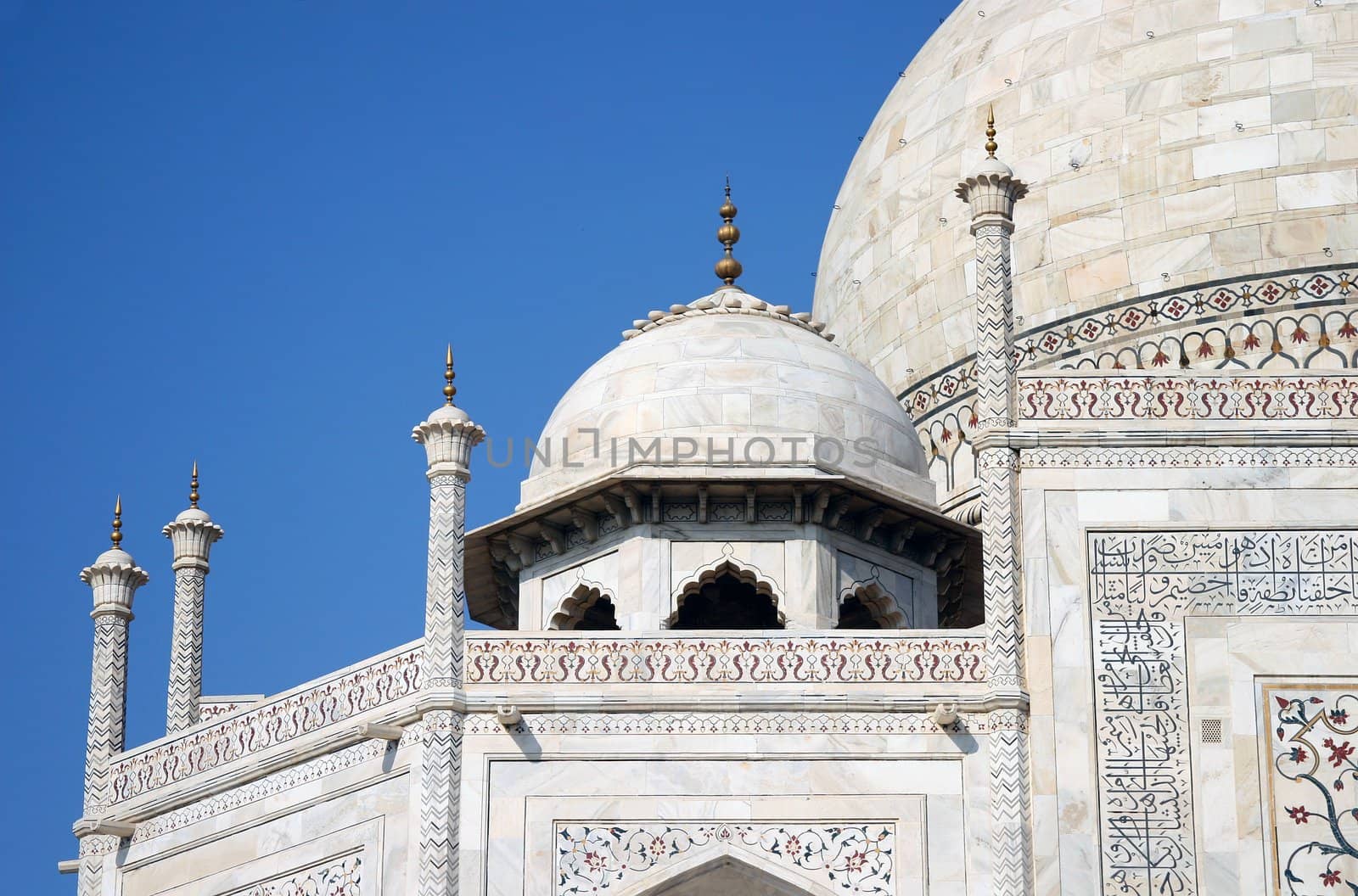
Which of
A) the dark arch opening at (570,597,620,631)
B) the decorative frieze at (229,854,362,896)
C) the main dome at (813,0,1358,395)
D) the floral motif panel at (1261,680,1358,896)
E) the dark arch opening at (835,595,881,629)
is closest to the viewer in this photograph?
the floral motif panel at (1261,680,1358,896)

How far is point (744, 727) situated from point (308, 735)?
2332 millimetres

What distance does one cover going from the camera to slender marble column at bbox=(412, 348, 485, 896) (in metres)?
15.3

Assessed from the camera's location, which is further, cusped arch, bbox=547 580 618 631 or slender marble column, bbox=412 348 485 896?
cusped arch, bbox=547 580 618 631

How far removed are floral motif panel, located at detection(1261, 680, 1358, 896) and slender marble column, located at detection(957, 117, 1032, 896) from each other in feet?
3.92

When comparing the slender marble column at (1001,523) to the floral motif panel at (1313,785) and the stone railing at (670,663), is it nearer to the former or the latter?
the stone railing at (670,663)

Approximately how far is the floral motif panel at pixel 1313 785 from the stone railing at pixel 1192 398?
1.45 metres

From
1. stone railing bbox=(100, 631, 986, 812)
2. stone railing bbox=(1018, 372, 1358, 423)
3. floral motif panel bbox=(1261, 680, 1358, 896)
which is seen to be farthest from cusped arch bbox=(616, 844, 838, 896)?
stone railing bbox=(1018, 372, 1358, 423)

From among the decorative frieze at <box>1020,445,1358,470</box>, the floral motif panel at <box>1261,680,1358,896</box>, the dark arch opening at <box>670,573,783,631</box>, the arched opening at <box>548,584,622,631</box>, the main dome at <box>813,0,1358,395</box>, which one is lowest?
the floral motif panel at <box>1261,680,1358,896</box>

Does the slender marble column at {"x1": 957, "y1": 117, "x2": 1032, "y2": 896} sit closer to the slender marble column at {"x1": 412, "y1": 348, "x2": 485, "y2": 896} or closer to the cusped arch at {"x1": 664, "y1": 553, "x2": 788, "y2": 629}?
the cusped arch at {"x1": 664, "y1": 553, "x2": 788, "y2": 629}

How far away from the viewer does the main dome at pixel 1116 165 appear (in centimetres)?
2005

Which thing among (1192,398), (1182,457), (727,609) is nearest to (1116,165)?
(727,609)

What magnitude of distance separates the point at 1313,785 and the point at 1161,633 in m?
1.04

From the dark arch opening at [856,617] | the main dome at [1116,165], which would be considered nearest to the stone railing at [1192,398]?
the dark arch opening at [856,617]

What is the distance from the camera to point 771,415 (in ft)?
58.5
